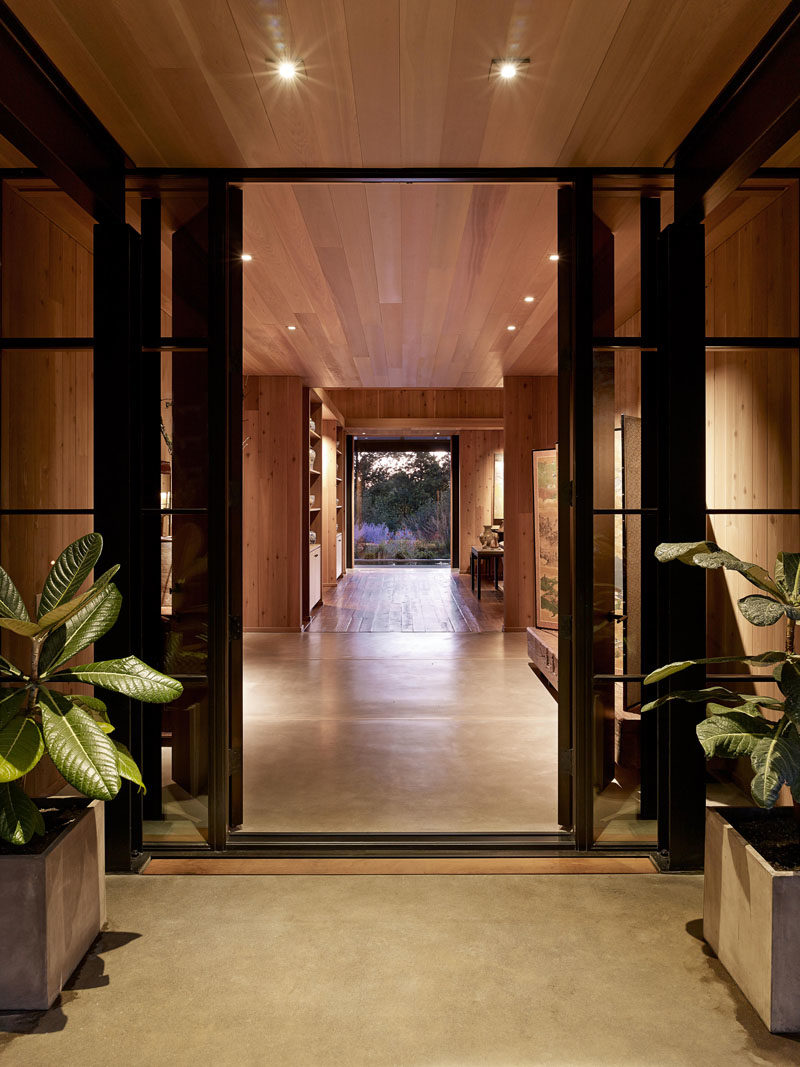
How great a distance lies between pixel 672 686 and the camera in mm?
2625

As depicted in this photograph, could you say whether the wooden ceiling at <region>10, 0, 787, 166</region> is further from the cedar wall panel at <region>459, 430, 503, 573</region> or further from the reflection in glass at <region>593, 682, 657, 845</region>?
the cedar wall panel at <region>459, 430, 503, 573</region>

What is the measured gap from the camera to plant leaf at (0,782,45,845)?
5.70 feet

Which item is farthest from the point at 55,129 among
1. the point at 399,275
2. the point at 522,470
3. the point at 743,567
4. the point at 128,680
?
the point at 522,470

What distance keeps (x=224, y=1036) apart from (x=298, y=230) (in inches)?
124

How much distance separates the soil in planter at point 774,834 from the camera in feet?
5.94

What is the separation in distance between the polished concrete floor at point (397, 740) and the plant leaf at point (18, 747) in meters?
1.31

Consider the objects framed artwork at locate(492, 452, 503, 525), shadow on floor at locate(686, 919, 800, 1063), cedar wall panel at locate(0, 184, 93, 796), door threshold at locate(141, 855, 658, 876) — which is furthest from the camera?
framed artwork at locate(492, 452, 503, 525)

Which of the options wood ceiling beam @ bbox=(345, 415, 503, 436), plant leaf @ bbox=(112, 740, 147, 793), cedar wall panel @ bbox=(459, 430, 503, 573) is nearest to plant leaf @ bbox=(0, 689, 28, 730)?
plant leaf @ bbox=(112, 740, 147, 793)

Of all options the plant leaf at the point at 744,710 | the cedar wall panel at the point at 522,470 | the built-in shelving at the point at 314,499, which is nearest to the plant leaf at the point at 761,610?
the plant leaf at the point at 744,710

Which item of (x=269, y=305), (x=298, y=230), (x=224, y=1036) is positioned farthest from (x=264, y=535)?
(x=224, y=1036)

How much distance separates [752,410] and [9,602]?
10.2 feet

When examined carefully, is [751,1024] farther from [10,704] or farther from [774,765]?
[10,704]

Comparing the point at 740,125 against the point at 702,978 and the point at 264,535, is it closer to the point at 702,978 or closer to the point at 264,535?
the point at 702,978

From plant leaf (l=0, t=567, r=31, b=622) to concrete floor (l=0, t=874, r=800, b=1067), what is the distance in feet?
3.29
